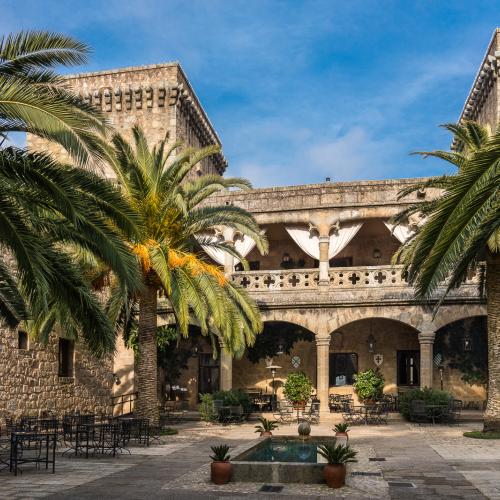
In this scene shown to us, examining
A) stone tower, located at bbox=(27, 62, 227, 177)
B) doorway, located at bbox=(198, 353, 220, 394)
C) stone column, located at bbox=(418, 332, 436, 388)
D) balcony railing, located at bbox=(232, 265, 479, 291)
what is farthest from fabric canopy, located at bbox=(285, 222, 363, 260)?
stone tower, located at bbox=(27, 62, 227, 177)

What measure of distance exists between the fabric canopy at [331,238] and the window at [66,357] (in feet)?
27.7

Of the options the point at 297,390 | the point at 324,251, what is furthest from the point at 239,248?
the point at 297,390

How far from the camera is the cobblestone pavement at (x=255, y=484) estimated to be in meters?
9.56

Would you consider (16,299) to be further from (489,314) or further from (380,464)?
(489,314)

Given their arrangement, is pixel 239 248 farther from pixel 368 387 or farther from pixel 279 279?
pixel 368 387

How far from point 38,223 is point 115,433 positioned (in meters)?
5.62

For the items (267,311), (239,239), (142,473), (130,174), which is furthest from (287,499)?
(239,239)

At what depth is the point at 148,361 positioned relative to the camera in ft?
56.9

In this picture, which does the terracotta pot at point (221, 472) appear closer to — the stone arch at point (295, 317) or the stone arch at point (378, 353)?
the stone arch at point (295, 317)

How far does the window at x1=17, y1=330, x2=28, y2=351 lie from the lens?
18.5 meters

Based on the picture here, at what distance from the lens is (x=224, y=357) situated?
23.7 m

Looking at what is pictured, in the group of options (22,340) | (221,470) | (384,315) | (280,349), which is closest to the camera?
(221,470)

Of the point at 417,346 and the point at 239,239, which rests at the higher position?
the point at 239,239

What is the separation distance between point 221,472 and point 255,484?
0.56 meters
